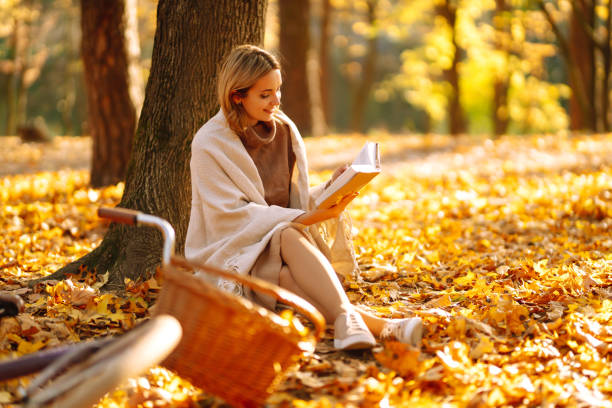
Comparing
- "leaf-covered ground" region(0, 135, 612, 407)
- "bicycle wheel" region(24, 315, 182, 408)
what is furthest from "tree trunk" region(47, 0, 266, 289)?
"bicycle wheel" region(24, 315, 182, 408)

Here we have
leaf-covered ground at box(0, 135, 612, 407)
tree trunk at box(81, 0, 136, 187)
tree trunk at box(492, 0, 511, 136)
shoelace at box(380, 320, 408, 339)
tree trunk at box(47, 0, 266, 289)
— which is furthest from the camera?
tree trunk at box(492, 0, 511, 136)

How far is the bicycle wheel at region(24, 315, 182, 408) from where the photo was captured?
186 centimetres

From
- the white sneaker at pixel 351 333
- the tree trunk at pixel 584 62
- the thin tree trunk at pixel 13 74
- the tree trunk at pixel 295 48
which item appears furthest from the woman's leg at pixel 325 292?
the thin tree trunk at pixel 13 74

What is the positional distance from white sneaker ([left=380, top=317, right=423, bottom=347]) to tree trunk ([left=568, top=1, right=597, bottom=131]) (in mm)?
10718

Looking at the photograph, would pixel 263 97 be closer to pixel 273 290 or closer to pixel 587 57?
pixel 273 290

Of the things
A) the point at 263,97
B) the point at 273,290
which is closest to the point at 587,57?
the point at 263,97

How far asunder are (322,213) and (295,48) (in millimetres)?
9274

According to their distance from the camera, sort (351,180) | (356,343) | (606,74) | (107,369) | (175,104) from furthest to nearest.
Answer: (606,74) → (175,104) → (351,180) → (356,343) → (107,369)

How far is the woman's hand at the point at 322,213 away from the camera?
10.2ft

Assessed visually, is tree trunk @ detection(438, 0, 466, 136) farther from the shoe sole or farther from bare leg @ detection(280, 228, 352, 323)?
the shoe sole

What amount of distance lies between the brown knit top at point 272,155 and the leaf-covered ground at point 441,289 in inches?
31.4

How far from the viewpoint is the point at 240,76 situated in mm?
3287

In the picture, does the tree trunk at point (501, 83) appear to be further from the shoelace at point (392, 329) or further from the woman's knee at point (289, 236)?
the shoelace at point (392, 329)

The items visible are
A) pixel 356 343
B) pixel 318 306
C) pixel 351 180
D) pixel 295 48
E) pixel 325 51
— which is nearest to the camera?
pixel 356 343
